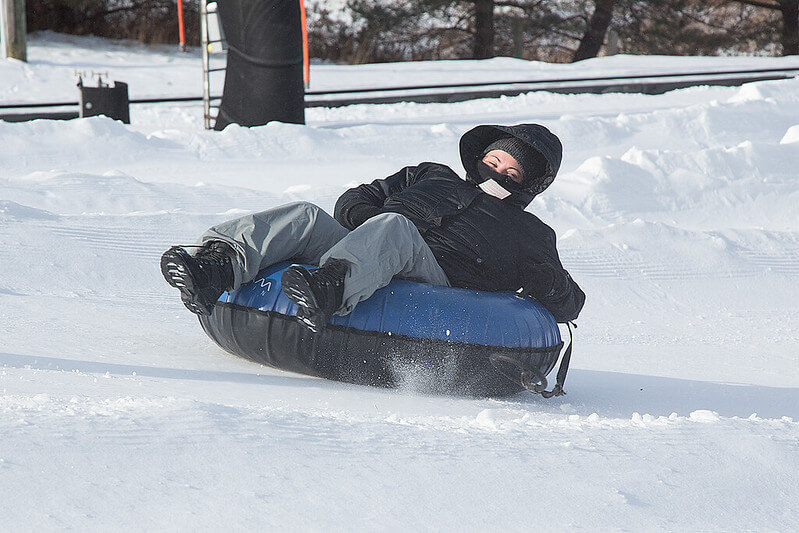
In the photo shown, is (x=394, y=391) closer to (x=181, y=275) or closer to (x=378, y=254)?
(x=378, y=254)

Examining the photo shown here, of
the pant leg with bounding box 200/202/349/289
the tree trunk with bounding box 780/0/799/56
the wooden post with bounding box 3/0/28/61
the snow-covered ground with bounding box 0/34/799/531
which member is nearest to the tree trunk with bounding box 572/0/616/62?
the tree trunk with bounding box 780/0/799/56

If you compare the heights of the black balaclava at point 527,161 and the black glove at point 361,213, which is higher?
the black balaclava at point 527,161

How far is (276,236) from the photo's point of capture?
10.1 feet

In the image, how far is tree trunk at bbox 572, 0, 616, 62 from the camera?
17828mm

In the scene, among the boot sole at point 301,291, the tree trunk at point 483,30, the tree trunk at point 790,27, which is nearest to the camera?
the boot sole at point 301,291

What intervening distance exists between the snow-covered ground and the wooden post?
161 inches

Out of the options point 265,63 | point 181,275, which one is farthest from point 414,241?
point 265,63

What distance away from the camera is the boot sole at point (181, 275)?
9.32 feet

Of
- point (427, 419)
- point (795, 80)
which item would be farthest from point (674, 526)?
point (795, 80)

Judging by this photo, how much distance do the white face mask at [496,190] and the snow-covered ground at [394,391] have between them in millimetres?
685

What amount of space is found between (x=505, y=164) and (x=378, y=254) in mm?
720

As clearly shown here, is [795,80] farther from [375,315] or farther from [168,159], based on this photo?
[375,315]

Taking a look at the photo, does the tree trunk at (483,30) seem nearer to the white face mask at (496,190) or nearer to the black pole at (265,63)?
the black pole at (265,63)

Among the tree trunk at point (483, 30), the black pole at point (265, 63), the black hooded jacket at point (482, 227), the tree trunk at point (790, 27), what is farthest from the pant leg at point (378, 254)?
the tree trunk at point (790, 27)
